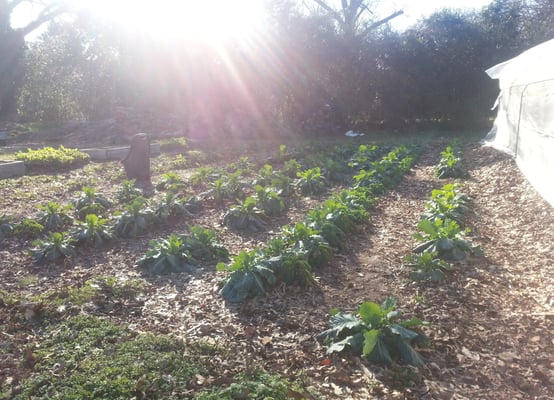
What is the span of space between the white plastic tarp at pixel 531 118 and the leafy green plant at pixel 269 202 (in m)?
3.80

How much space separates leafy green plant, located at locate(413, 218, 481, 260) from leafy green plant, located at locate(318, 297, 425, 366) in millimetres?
1744

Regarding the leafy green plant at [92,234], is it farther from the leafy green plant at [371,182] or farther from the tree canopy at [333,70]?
the tree canopy at [333,70]

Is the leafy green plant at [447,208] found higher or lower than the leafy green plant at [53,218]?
lower

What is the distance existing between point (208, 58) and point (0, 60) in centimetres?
1363

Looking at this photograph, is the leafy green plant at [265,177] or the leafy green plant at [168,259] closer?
the leafy green plant at [168,259]

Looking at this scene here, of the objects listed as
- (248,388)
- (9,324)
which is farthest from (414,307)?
(9,324)

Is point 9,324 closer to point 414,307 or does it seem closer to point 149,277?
point 149,277

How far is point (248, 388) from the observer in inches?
104

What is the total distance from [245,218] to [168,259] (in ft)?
6.16

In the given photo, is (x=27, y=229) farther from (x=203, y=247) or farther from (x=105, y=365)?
(x=105, y=365)

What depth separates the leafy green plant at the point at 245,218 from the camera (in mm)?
6547

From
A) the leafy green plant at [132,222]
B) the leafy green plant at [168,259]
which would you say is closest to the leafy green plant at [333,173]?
the leafy green plant at [132,222]

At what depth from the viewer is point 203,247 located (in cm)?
523

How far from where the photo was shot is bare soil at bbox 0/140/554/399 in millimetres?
2953
